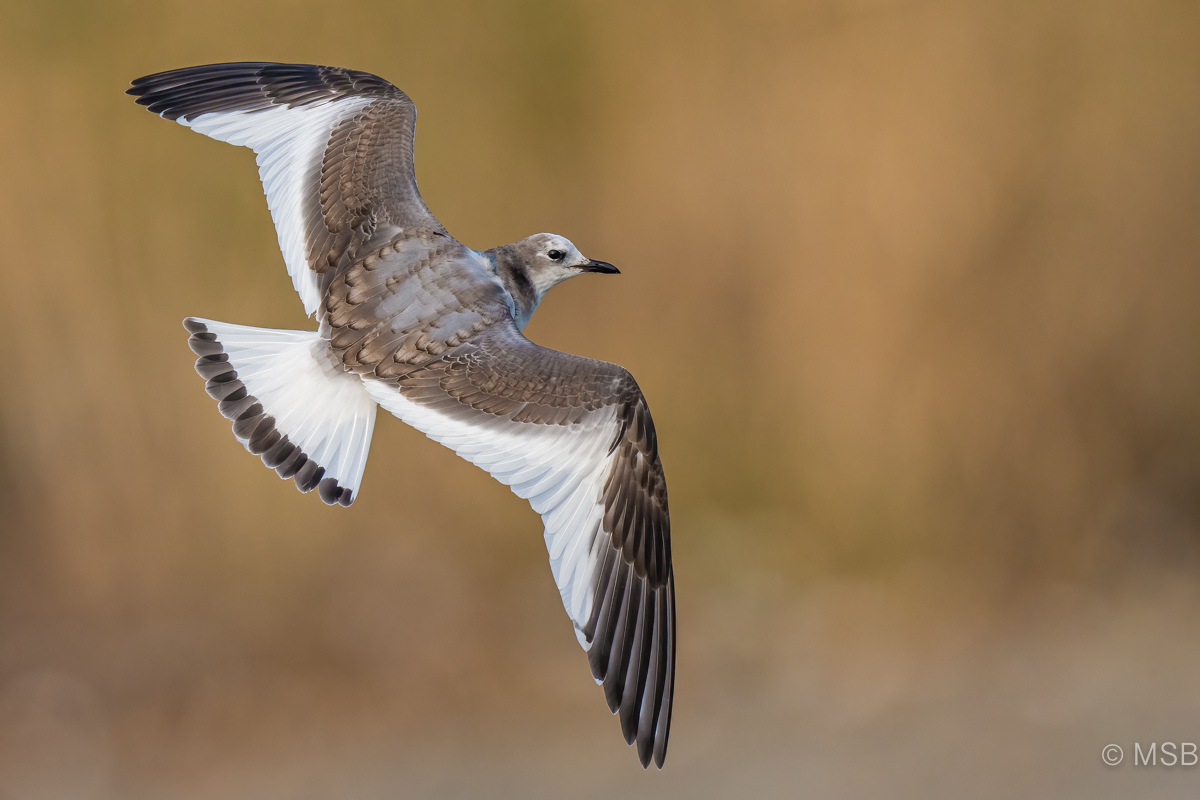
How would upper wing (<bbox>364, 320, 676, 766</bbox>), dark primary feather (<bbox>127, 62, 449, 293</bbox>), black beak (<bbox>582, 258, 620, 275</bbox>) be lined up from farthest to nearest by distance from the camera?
black beak (<bbox>582, 258, 620, 275</bbox>) < dark primary feather (<bbox>127, 62, 449, 293</bbox>) < upper wing (<bbox>364, 320, 676, 766</bbox>)

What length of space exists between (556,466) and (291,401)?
0.39 metres

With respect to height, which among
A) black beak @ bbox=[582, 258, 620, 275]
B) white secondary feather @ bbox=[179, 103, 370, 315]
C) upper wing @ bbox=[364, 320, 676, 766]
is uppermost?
white secondary feather @ bbox=[179, 103, 370, 315]

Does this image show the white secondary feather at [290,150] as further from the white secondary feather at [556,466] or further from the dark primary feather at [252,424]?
the white secondary feather at [556,466]

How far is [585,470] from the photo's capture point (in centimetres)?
133

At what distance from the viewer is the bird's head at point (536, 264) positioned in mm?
1454

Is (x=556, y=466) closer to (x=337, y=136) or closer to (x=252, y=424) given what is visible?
(x=252, y=424)

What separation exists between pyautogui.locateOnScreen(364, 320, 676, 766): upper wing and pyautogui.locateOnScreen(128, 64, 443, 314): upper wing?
0.82ft

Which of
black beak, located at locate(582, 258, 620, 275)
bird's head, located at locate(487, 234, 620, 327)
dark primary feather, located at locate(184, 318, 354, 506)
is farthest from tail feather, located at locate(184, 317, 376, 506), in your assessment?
black beak, located at locate(582, 258, 620, 275)

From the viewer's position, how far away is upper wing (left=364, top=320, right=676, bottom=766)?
4.05 ft

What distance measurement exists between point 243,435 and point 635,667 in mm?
626

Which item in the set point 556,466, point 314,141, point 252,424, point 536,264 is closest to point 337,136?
point 314,141

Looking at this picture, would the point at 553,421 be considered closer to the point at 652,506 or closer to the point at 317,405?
the point at 652,506

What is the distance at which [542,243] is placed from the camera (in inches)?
58.4

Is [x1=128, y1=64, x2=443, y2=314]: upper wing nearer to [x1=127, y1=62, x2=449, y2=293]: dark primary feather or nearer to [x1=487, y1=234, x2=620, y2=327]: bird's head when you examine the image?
[x1=127, y1=62, x2=449, y2=293]: dark primary feather
